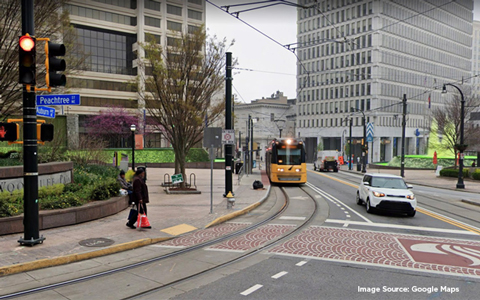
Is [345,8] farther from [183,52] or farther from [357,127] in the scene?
[183,52]

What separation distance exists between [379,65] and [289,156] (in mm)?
60338

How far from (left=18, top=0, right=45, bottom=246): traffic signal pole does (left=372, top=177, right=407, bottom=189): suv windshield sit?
11.8 m

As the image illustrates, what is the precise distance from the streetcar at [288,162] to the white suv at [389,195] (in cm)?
1014

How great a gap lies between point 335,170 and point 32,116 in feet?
143

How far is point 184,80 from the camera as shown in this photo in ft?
66.0

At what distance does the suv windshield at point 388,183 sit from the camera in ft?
48.7

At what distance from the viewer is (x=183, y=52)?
794 inches

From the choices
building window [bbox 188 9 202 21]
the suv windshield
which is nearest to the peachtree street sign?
the suv windshield

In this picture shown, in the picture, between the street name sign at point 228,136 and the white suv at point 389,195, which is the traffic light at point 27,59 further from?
the white suv at point 389,195

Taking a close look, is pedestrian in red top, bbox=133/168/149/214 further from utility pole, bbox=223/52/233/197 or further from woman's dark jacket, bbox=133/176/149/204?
utility pole, bbox=223/52/233/197

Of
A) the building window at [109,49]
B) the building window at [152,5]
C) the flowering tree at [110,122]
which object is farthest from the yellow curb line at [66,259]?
the building window at [152,5]

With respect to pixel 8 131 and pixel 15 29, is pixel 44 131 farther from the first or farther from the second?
pixel 15 29

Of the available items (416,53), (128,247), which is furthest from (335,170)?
(416,53)

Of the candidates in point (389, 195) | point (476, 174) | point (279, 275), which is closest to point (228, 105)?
point (389, 195)
